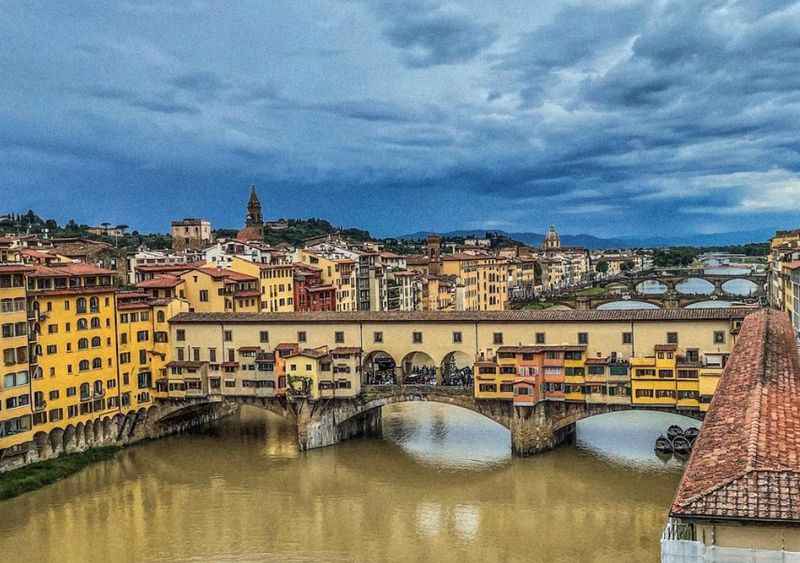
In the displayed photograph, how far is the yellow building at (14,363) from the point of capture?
90.3 feet

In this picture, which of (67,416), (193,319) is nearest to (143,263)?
(193,319)

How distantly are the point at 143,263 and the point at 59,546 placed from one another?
113ft

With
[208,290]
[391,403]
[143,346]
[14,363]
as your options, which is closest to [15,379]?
[14,363]

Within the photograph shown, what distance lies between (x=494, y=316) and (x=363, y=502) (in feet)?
32.7

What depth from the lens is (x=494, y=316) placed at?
32625 mm

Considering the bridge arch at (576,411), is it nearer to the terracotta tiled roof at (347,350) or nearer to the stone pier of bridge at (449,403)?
the stone pier of bridge at (449,403)

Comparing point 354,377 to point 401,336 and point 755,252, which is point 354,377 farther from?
point 755,252

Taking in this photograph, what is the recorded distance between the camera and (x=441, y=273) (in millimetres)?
74750

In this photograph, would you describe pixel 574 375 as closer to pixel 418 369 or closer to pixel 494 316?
pixel 494 316

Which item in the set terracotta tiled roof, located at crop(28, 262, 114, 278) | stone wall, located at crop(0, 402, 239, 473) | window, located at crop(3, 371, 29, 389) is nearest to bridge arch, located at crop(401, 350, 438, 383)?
stone wall, located at crop(0, 402, 239, 473)

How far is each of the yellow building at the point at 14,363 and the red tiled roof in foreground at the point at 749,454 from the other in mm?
22907

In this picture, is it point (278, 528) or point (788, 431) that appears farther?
point (278, 528)

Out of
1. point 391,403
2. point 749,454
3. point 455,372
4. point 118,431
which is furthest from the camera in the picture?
point 455,372

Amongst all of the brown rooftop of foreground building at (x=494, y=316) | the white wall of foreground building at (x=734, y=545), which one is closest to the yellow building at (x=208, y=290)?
the brown rooftop of foreground building at (x=494, y=316)
